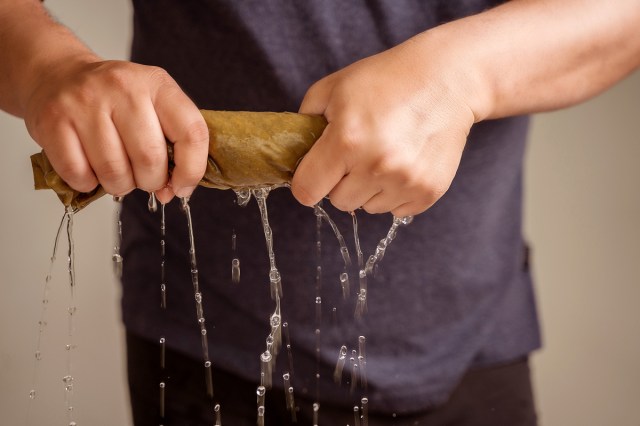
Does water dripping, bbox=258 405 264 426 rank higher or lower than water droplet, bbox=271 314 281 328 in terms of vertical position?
lower

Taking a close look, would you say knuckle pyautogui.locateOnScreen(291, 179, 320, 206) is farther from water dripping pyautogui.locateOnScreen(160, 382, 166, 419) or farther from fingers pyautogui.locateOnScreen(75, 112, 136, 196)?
water dripping pyautogui.locateOnScreen(160, 382, 166, 419)

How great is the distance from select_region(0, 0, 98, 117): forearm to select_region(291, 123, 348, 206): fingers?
149 mm

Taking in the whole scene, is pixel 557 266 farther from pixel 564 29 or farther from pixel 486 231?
pixel 564 29

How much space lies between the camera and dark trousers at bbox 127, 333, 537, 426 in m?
0.58

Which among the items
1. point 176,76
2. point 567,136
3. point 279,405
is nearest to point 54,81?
point 176,76

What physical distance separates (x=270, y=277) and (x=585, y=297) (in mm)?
684

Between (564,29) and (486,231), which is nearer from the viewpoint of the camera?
(564,29)

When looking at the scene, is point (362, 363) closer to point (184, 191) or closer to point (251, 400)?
point (251, 400)

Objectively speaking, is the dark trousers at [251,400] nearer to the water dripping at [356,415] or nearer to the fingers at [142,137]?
the water dripping at [356,415]

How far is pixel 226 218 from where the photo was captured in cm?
58

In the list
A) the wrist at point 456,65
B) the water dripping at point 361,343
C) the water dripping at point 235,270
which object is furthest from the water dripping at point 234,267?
the wrist at point 456,65

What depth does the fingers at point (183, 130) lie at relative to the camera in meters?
0.39

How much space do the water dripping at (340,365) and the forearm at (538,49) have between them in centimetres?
21

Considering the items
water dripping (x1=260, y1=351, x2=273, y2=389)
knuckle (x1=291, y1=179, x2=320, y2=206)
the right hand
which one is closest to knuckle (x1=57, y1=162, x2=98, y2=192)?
the right hand
